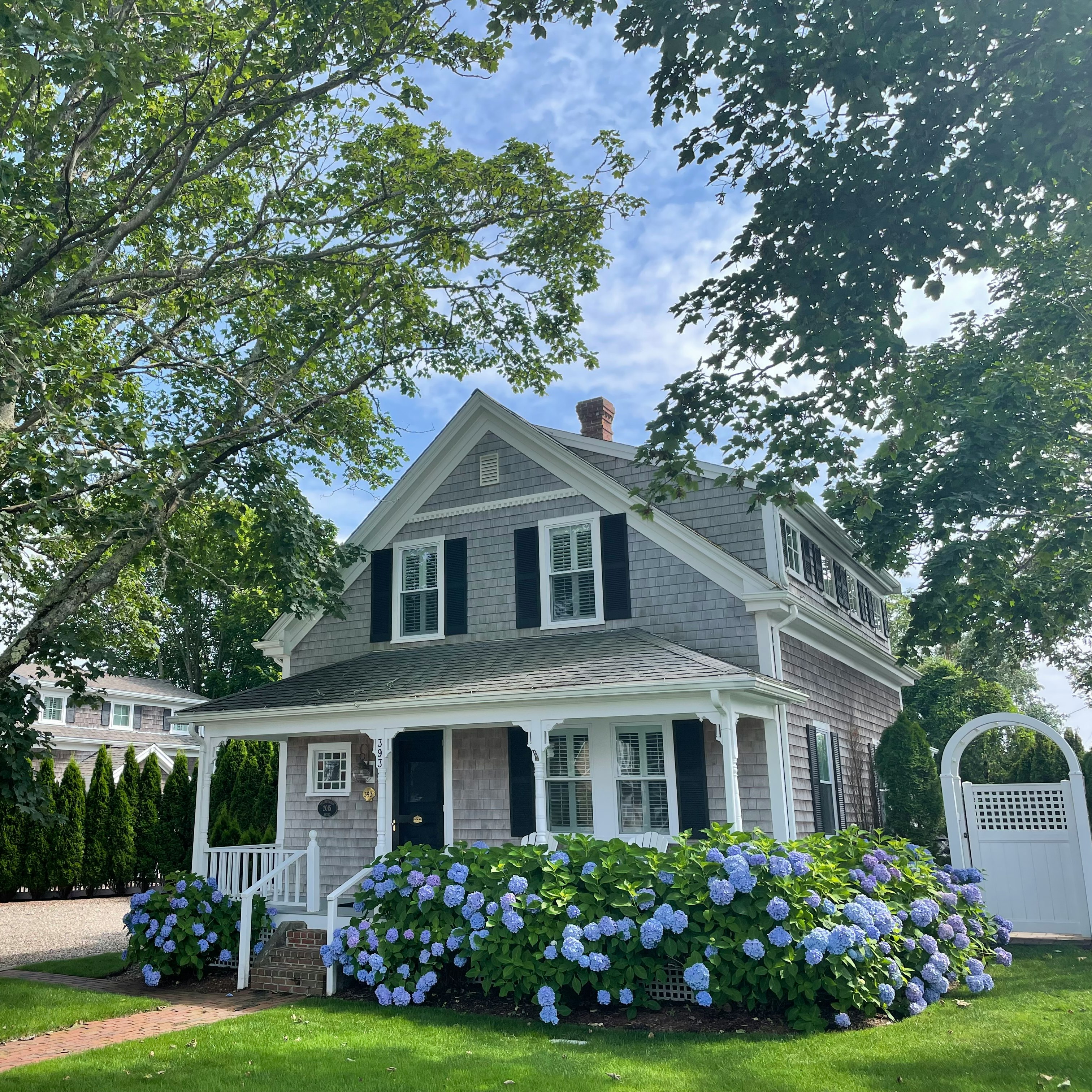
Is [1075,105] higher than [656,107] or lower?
lower

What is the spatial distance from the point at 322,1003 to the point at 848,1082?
5422 millimetres

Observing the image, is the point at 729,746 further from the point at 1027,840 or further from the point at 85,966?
the point at 85,966

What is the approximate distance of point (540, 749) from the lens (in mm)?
10805

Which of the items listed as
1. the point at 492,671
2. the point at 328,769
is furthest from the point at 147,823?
the point at 492,671

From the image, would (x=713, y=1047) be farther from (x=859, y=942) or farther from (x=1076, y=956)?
(x=1076, y=956)

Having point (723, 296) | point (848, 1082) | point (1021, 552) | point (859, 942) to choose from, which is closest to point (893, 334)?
point (723, 296)

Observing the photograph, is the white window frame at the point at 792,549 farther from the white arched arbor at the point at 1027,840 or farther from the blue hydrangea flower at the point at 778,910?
the blue hydrangea flower at the point at 778,910

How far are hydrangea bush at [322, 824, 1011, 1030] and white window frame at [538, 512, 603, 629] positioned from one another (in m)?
4.24

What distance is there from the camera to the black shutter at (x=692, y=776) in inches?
442

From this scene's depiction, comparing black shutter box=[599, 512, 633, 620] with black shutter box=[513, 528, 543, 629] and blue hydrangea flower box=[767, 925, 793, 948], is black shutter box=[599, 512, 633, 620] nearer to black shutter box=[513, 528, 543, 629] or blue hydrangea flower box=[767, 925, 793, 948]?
black shutter box=[513, 528, 543, 629]

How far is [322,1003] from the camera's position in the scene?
9.13 m

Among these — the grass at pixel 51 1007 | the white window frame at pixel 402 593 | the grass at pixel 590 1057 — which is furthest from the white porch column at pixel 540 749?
the grass at pixel 51 1007

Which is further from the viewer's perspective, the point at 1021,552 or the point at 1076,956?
the point at 1021,552

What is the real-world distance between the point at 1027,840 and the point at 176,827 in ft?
57.0
